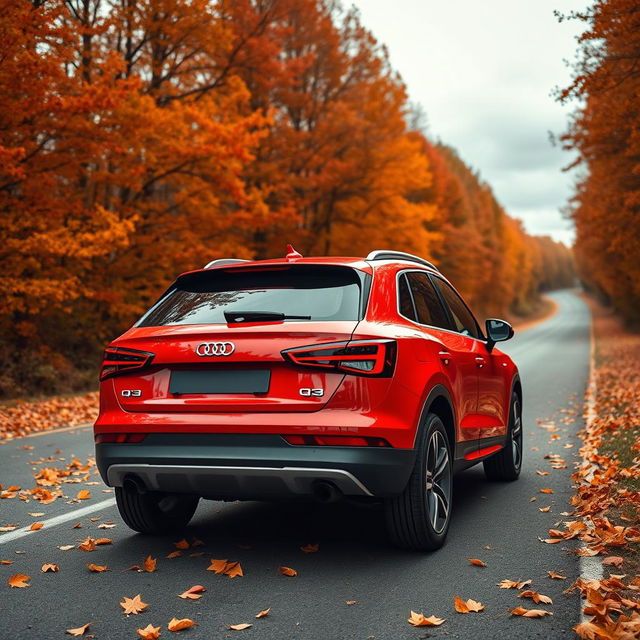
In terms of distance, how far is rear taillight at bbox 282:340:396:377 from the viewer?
179 inches

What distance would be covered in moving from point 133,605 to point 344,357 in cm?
168

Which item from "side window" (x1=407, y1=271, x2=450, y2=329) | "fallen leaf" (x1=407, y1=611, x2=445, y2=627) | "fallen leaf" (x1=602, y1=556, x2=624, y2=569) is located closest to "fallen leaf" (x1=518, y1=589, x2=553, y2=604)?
"fallen leaf" (x1=407, y1=611, x2=445, y2=627)

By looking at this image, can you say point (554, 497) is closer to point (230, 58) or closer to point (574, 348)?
point (230, 58)

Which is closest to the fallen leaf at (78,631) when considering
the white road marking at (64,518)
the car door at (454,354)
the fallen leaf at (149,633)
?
the fallen leaf at (149,633)

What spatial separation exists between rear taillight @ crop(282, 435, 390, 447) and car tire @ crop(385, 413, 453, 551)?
0.46m

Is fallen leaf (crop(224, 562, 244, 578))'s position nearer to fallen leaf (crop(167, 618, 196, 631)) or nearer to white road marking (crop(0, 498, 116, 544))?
fallen leaf (crop(167, 618, 196, 631))

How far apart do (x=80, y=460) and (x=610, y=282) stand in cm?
3932

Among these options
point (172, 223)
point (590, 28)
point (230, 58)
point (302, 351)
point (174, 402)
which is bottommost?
point (174, 402)

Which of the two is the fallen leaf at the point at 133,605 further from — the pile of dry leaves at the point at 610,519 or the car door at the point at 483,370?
the car door at the point at 483,370

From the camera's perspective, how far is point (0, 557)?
5.15m

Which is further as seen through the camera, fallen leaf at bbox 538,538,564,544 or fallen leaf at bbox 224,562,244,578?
fallen leaf at bbox 538,538,564,544

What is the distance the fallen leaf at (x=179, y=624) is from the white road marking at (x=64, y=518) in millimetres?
2173

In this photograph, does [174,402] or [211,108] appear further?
[211,108]

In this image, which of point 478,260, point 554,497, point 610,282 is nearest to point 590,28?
point 554,497
